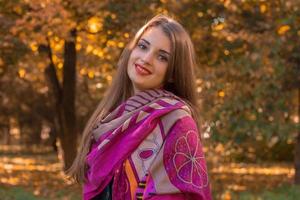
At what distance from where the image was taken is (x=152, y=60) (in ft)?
7.07

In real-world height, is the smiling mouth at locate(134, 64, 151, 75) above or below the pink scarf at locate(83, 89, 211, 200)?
above

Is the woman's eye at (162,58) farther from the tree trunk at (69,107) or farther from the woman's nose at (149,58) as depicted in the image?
the tree trunk at (69,107)

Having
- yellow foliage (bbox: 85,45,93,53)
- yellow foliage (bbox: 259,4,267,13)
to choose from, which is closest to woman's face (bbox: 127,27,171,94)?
yellow foliage (bbox: 259,4,267,13)

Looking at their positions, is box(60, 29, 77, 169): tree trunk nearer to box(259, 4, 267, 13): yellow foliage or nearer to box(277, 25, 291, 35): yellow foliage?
box(259, 4, 267, 13): yellow foliage

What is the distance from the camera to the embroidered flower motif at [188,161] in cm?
195

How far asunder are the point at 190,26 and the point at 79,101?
47.1ft

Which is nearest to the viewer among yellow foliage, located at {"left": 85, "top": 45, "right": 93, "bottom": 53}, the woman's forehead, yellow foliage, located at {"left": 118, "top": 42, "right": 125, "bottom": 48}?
the woman's forehead

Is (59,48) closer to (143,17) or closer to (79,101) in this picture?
(143,17)

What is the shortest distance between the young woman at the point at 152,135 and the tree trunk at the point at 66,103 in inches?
460

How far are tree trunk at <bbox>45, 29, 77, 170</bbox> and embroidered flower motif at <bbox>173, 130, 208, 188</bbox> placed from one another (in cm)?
1197

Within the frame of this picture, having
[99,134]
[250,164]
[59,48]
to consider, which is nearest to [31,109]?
[250,164]

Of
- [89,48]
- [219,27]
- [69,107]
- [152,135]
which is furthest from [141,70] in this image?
[69,107]

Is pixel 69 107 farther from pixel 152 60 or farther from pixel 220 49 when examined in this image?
pixel 152 60

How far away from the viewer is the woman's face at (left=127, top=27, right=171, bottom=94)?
2148 mm
